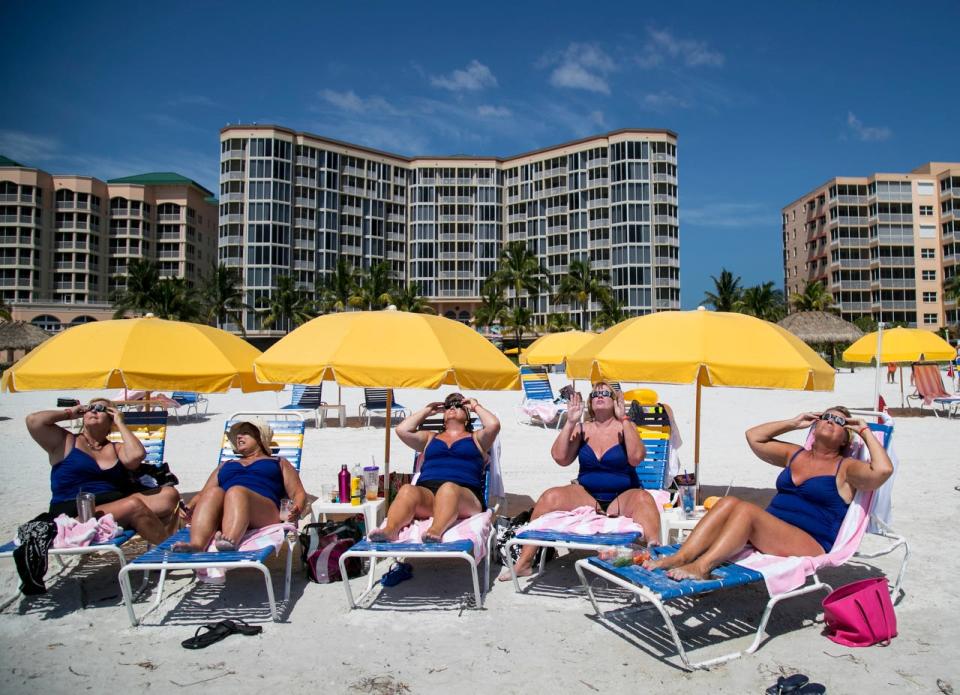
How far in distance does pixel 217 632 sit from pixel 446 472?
2095mm

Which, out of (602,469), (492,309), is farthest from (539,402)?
(492,309)

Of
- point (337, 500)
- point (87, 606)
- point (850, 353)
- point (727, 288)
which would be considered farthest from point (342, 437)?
point (727, 288)

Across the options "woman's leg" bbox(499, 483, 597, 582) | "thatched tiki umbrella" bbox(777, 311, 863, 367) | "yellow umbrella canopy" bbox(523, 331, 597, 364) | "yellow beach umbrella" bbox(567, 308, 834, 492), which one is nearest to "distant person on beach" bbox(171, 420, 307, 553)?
"woman's leg" bbox(499, 483, 597, 582)

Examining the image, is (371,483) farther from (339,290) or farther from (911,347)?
(339,290)

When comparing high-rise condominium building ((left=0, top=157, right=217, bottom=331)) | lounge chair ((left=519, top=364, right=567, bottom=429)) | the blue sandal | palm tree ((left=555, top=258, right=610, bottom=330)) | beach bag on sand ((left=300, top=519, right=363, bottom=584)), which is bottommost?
the blue sandal

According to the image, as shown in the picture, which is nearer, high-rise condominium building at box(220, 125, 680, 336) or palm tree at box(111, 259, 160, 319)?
palm tree at box(111, 259, 160, 319)

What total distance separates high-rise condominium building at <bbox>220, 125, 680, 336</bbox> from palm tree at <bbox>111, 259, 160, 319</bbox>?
34.9ft

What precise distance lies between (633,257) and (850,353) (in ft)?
188

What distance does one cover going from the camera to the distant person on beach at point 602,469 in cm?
530

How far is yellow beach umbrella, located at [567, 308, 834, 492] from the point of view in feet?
17.6

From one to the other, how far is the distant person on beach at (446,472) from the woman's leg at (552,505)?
489 millimetres

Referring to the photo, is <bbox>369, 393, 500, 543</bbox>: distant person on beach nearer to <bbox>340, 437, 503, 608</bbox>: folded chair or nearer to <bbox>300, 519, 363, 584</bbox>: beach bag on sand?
<bbox>340, 437, 503, 608</bbox>: folded chair

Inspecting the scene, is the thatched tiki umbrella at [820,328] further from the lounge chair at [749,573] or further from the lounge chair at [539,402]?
the lounge chair at [749,573]

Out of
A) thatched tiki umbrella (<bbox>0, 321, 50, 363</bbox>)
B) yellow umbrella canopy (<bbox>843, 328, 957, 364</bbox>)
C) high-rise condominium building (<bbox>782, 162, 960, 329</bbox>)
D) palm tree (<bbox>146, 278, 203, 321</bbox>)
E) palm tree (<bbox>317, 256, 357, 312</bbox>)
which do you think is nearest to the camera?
yellow umbrella canopy (<bbox>843, 328, 957, 364</bbox>)
